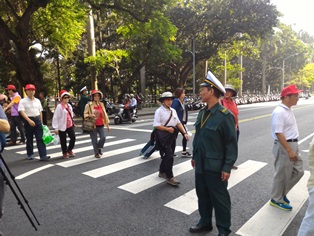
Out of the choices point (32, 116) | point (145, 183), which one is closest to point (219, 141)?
point (145, 183)

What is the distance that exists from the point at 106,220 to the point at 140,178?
168 cm

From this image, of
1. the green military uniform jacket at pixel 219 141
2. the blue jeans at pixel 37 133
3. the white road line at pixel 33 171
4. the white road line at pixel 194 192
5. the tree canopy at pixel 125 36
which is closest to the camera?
the green military uniform jacket at pixel 219 141

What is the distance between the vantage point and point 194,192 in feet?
14.1

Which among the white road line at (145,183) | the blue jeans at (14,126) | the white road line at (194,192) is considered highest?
the blue jeans at (14,126)

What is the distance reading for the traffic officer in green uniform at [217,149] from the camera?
2.72 m

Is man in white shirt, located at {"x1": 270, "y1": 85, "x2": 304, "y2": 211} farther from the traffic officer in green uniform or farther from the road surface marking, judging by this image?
the road surface marking

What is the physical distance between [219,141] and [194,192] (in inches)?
73.4

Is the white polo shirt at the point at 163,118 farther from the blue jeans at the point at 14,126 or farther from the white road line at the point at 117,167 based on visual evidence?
the blue jeans at the point at 14,126

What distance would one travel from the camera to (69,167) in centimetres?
574

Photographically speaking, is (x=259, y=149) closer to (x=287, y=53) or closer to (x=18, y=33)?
(x=18, y=33)

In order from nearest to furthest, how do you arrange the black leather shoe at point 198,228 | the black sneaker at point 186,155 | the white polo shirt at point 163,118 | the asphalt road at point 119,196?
the black leather shoe at point 198,228 < the asphalt road at point 119,196 < the white polo shirt at point 163,118 < the black sneaker at point 186,155

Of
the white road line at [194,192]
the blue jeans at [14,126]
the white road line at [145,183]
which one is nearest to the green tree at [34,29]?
the blue jeans at [14,126]

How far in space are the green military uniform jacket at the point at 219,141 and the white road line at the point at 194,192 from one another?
119 cm

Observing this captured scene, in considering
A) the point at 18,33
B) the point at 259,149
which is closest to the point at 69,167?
the point at 259,149
